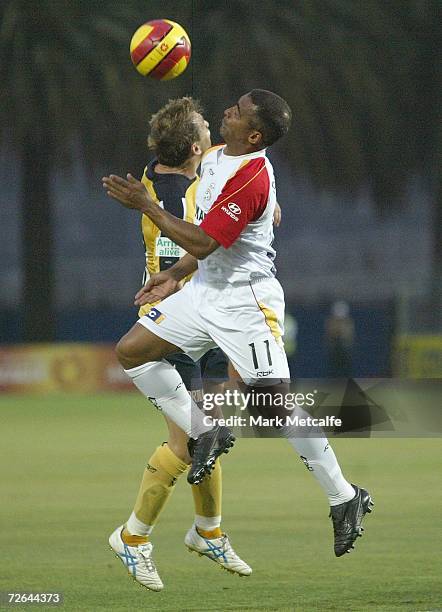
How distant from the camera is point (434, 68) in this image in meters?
25.7

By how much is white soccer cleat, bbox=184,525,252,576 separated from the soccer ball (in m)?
2.49

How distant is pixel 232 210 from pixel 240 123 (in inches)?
16.5

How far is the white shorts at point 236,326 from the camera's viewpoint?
242 inches

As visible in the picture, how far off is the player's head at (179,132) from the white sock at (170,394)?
1.18m

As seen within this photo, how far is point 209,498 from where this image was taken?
6.80 m

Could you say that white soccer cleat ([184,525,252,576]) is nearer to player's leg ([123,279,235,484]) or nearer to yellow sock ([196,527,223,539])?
yellow sock ([196,527,223,539])

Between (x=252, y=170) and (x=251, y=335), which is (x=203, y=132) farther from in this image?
(x=251, y=335)

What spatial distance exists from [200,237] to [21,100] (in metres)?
19.6

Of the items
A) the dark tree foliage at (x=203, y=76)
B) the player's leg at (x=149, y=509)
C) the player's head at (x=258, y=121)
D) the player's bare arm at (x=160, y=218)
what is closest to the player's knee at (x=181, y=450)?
the player's leg at (x=149, y=509)

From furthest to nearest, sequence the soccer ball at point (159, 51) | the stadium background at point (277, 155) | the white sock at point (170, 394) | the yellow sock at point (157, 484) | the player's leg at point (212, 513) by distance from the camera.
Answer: the stadium background at point (277, 155), the soccer ball at point (159, 51), the player's leg at point (212, 513), the yellow sock at point (157, 484), the white sock at point (170, 394)

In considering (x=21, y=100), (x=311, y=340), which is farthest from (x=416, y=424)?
(x=21, y=100)

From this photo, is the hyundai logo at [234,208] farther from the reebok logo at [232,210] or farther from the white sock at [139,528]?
the white sock at [139,528]

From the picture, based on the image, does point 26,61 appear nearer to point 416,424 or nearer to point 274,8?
point 274,8

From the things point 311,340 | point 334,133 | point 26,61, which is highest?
point 26,61
